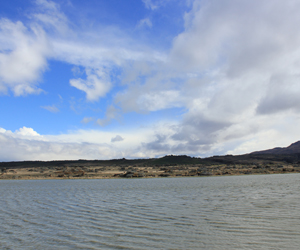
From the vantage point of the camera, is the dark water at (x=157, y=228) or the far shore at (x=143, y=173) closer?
the dark water at (x=157, y=228)

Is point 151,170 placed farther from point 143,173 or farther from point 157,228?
point 157,228

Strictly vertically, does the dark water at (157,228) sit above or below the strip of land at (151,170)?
below

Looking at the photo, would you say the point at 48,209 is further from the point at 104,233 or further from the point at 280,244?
the point at 280,244

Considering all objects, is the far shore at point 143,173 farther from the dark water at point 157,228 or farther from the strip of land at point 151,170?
the dark water at point 157,228

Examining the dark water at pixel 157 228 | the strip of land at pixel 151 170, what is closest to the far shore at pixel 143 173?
the strip of land at pixel 151 170

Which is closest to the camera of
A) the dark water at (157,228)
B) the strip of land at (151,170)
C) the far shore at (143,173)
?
the dark water at (157,228)

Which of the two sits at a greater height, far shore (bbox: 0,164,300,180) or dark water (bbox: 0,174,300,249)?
far shore (bbox: 0,164,300,180)

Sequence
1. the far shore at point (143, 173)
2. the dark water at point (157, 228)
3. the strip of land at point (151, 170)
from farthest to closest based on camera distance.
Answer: the strip of land at point (151, 170), the far shore at point (143, 173), the dark water at point (157, 228)

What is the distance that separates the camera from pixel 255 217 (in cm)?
1498

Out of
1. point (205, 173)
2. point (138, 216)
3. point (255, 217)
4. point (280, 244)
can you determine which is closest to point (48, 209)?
point (138, 216)

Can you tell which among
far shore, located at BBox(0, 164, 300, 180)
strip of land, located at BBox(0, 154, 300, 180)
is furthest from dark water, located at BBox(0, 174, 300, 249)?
strip of land, located at BBox(0, 154, 300, 180)

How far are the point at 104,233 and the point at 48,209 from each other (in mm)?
10382

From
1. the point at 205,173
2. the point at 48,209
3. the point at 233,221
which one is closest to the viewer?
the point at 233,221

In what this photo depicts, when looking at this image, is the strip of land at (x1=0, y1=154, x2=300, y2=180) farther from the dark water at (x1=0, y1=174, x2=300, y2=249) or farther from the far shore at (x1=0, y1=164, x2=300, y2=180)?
the dark water at (x1=0, y1=174, x2=300, y2=249)
